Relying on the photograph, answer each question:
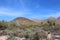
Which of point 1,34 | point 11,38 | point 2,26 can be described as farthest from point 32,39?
point 2,26

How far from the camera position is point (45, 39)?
20.5 metres

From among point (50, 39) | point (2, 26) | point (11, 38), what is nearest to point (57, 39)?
point (50, 39)

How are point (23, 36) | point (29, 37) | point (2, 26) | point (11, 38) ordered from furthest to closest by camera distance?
1. point (2, 26)
2. point (23, 36)
3. point (29, 37)
4. point (11, 38)

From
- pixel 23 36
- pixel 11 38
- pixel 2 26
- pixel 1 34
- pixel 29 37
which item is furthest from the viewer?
→ pixel 2 26

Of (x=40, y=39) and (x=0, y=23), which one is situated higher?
(x=0, y=23)

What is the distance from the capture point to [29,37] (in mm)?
21672

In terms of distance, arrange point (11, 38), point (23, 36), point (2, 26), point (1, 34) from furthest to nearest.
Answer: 1. point (2, 26)
2. point (1, 34)
3. point (23, 36)
4. point (11, 38)

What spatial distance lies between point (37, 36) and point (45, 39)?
86 cm

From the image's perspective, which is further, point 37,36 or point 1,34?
point 1,34

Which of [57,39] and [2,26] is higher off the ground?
[2,26]

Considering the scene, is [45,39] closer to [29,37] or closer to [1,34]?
[29,37]

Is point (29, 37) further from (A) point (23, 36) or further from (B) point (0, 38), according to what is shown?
(B) point (0, 38)

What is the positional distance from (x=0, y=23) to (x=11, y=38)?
12.2 meters

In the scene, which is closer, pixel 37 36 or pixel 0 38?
pixel 37 36
